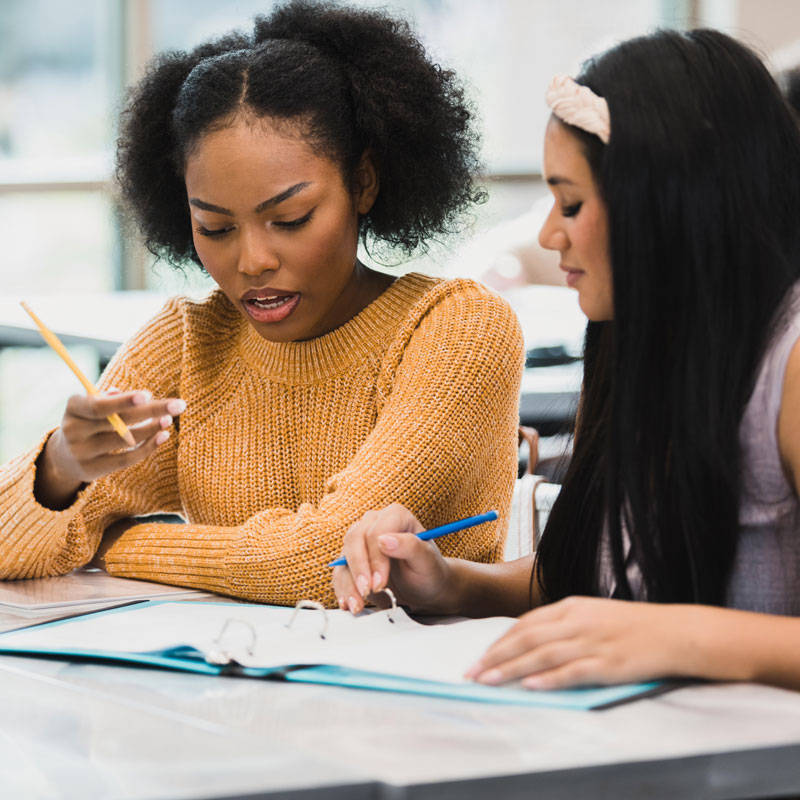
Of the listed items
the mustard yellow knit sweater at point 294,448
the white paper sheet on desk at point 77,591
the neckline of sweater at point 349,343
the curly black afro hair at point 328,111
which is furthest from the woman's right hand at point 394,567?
the curly black afro hair at point 328,111

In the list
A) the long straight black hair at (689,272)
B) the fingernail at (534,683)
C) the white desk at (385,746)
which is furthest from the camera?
the long straight black hair at (689,272)

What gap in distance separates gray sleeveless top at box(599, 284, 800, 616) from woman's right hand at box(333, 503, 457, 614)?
163 mm

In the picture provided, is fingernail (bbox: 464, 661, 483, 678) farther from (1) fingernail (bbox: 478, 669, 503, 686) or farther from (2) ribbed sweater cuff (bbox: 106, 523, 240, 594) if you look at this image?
(2) ribbed sweater cuff (bbox: 106, 523, 240, 594)

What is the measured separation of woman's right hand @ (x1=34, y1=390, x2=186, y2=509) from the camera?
108 centimetres

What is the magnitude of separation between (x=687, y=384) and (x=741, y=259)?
103mm

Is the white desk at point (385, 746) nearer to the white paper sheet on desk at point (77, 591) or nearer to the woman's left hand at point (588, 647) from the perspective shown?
the woman's left hand at point (588, 647)

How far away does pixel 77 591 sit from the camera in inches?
46.8

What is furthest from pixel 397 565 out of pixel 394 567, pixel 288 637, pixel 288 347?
pixel 288 347

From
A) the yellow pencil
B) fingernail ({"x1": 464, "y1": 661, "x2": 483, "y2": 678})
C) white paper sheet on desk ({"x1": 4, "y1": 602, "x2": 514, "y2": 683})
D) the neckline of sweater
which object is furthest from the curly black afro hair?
fingernail ({"x1": 464, "y1": 661, "x2": 483, "y2": 678})

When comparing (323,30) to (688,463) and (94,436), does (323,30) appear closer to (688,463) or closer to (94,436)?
(94,436)

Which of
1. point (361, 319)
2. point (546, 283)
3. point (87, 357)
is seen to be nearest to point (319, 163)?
point (361, 319)

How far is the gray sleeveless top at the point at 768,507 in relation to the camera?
0.91 m

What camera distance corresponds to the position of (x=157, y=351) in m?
1.44

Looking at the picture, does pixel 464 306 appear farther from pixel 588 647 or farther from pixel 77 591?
pixel 588 647
